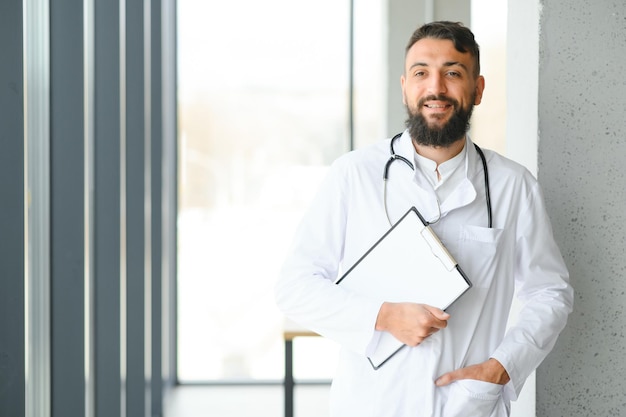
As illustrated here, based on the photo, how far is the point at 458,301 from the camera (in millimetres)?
1667

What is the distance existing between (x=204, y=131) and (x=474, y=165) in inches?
132

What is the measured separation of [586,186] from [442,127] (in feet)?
2.14

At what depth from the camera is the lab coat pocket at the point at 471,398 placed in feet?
5.24

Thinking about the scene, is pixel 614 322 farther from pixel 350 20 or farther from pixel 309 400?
pixel 350 20

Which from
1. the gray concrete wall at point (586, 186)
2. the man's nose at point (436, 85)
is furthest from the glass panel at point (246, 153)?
the man's nose at point (436, 85)

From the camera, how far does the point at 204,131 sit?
4.89 m

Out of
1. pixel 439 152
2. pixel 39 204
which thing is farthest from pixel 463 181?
pixel 39 204

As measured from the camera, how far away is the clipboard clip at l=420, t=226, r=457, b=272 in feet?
5.18

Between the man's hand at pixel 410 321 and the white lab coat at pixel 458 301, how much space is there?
28 mm

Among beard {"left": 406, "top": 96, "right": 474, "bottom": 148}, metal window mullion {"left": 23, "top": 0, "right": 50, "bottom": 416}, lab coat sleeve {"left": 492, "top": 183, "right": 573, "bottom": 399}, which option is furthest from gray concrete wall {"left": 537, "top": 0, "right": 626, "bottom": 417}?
metal window mullion {"left": 23, "top": 0, "right": 50, "bottom": 416}

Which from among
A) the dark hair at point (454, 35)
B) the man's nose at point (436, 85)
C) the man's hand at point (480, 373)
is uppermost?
the dark hair at point (454, 35)

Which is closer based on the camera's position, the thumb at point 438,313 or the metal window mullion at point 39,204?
the thumb at point 438,313

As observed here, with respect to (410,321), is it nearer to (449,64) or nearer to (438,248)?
(438,248)

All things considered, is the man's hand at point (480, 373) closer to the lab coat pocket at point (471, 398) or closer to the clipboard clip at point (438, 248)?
the lab coat pocket at point (471, 398)
